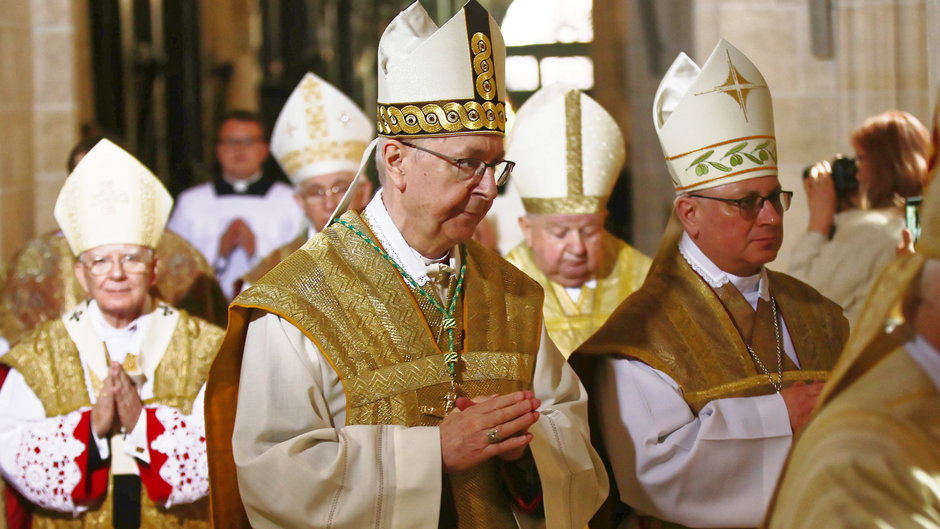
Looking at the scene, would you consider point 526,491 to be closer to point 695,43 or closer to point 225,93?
point 695,43

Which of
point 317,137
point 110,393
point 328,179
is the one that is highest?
point 317,137

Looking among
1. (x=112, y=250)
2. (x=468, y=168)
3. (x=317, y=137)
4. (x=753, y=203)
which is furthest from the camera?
(x=317, y=137)

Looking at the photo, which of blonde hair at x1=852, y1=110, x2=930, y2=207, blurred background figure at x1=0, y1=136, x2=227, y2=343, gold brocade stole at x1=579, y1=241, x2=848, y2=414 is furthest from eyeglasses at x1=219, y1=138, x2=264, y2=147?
gold brocade stole at x1=579, y1=241, x2=848, y2=414

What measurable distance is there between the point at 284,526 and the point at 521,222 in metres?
2.55

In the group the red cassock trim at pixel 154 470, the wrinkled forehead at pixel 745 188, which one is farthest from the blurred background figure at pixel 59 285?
the wrinkled forehead at pixel 745 188

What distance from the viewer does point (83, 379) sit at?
164 inches

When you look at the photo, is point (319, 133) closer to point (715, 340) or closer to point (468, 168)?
point (715, 340)

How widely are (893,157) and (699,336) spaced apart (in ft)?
7.08

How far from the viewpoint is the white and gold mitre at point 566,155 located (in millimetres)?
4988

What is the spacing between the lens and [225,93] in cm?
1343

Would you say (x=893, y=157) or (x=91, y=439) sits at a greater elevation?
(x=893, y=157)

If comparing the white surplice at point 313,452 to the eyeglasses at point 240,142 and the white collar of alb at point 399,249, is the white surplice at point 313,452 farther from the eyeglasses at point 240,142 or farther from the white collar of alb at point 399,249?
the eyeglasses at point 240,142

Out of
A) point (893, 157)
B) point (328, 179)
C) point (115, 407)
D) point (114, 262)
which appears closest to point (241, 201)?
point (328, 179)

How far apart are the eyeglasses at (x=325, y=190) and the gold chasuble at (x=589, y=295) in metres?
1.03
